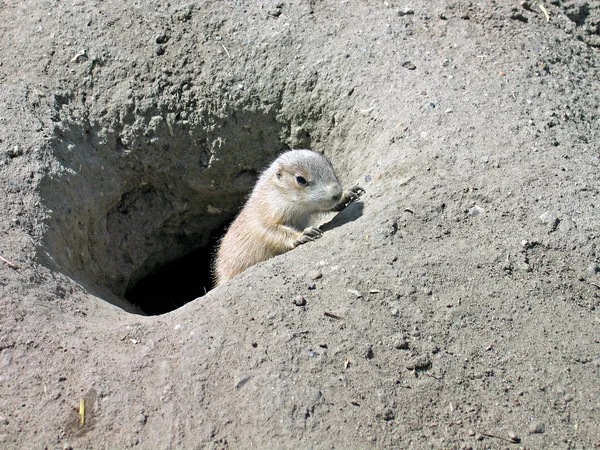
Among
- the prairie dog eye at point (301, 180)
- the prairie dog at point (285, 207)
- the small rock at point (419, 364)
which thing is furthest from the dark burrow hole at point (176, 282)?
the small rock at point (419, 364)

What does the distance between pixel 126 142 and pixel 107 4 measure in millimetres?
1584

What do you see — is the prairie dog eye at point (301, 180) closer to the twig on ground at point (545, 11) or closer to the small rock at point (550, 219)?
the small rock at point (550, 219)

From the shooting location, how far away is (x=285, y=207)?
6199 mm

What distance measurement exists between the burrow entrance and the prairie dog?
3.03 feet

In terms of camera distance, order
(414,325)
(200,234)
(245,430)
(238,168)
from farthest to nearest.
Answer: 1. (200,234)
2. (238,168)
3. (414,325)
4. (245,430)

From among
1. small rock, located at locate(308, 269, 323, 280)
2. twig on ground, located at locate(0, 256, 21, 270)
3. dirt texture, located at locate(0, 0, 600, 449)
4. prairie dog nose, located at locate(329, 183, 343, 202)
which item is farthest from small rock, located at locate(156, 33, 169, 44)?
Answer: small rock, located at locate(308, 269, 323, 280)

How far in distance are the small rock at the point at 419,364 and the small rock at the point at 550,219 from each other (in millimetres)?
1547

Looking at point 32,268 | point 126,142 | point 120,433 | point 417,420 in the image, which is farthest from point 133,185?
point 417,420

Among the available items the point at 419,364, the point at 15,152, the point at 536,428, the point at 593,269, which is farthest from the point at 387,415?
the point at 15,152

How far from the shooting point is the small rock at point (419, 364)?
421cm

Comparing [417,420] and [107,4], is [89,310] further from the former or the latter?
[107,4]

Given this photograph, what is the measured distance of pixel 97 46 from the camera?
7051 mm

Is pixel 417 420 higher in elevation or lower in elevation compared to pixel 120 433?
lower

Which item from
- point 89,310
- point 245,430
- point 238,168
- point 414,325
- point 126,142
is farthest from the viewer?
point 238,168
